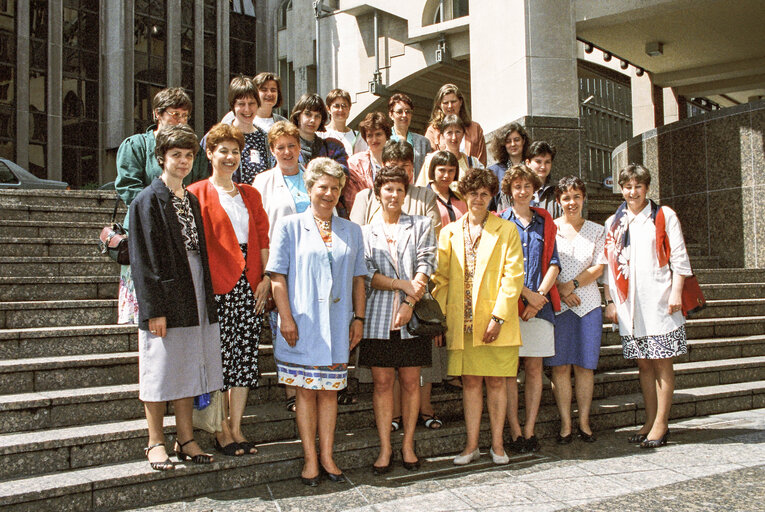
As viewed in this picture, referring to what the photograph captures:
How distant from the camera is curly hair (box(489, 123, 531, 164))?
21.1ft

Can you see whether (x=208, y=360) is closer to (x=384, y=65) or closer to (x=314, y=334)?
(x=314, y=334)

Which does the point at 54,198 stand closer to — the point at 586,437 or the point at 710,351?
the point at 586,437

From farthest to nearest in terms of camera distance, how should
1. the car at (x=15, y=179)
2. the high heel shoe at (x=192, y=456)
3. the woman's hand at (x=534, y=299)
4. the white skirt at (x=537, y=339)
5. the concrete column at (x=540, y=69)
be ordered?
the car at (x=15, y=179), the concrete column at (x=540, y=69), the white skirt at (x=537, y=339), the woman's hand at (x=534, y=299), the high heel shoe at (x=192, y=456)

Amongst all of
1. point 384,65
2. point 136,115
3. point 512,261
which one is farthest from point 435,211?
point 136,115

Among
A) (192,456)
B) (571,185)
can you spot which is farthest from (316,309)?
(571,185)

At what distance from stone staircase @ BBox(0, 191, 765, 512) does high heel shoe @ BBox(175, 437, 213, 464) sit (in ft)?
0.16

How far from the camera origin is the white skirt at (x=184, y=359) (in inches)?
164

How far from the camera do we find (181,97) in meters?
5.18

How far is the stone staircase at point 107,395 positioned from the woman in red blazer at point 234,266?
0.35 meters

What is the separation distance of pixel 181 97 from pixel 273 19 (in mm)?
39930

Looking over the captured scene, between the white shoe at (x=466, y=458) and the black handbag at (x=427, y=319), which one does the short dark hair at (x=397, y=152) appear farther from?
the white shoe at (x=466, y=458)

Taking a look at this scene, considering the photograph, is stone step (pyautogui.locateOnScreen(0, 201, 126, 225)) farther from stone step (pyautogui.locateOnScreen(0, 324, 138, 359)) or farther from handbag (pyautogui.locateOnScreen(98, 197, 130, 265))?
handbag (pyautogui.locateOnScreen(98, 197, 130, 265))

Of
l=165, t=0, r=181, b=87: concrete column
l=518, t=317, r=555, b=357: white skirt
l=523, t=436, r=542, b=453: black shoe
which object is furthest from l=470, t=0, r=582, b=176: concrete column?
l=165, t=0, r=181, b=87: concrete column

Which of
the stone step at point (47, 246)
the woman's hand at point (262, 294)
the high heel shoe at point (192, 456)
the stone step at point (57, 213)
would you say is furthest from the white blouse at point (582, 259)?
the stone step at point (57, 213)
